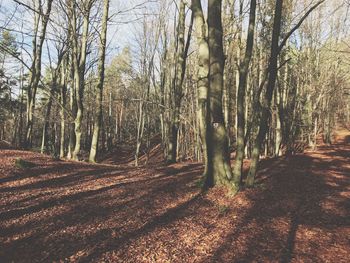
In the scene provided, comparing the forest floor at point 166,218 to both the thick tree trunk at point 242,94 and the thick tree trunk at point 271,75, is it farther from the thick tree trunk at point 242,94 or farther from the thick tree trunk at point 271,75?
the thick tree trunk at point 271,75

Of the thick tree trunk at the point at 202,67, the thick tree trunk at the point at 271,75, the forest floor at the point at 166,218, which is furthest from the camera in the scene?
the thick tree trunk at the point at 202,67

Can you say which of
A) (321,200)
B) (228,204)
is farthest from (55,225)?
(321,200)

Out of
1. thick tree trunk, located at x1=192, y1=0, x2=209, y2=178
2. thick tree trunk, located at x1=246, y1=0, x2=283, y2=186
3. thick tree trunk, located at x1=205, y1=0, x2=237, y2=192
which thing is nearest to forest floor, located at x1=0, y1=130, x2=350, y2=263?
thick tree trunk, located at x1=205, y1=0, x2=237, y2=192

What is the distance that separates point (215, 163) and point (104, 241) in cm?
397

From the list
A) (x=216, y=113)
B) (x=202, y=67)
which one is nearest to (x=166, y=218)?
(x=216, y=113)

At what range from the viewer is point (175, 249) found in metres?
5.71

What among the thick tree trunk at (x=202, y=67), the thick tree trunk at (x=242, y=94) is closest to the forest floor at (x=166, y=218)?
the thick tree trunk at (x=242, y=94)

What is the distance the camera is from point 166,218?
7.12m

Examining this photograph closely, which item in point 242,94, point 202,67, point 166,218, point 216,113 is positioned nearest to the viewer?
point 166,218

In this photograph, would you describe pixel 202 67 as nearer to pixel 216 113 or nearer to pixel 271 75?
pixel 216 113

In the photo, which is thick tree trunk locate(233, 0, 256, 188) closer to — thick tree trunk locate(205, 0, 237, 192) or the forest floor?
thick tree trunk locate(205, 0, 237, 192)

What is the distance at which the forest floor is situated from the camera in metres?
5.50

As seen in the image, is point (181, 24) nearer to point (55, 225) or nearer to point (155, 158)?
point (55, 225)

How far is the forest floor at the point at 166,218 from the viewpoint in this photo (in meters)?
5.50
